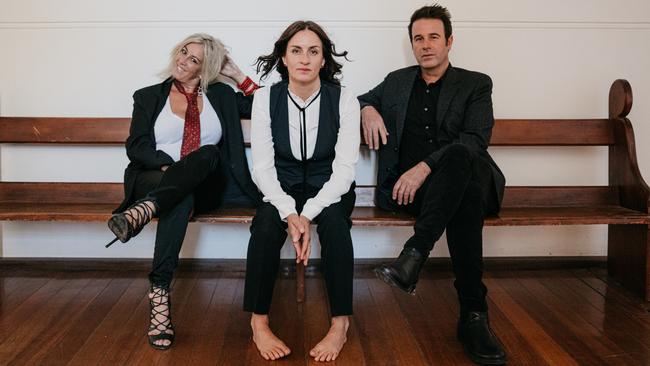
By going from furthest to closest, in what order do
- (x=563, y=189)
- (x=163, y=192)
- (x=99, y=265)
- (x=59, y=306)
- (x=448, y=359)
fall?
(x=99, y=265)
(x=563, y=189)
(x=59, y=306)
(x=163, y=192)
(x=448, y=359)

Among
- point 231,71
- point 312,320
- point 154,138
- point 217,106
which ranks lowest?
point 312,320

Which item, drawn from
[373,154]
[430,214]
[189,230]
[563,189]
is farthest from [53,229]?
[563,189]

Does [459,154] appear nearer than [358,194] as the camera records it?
Yes

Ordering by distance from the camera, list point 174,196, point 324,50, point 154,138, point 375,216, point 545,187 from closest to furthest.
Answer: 1. point 174,196
2. point 324,50
3. point 375,216
4. point 154,138
5. point 545,187

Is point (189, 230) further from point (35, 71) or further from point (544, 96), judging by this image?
point (544, 96)

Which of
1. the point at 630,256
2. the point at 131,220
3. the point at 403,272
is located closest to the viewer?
the point at 403,272

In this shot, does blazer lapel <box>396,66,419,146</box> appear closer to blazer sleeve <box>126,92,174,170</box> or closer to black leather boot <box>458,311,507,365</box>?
black leather boot <box>458,311,507,365</box>

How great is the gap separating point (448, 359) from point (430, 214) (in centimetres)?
51

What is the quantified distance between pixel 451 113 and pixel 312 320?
108cm

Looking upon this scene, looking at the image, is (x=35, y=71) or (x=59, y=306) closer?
(x=59, y=306)

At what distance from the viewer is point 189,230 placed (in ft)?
10.9

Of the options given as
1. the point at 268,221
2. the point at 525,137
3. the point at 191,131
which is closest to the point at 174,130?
the point at 191,131

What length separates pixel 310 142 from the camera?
8.39 ft

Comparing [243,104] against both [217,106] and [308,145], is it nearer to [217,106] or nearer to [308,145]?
[217,106]
